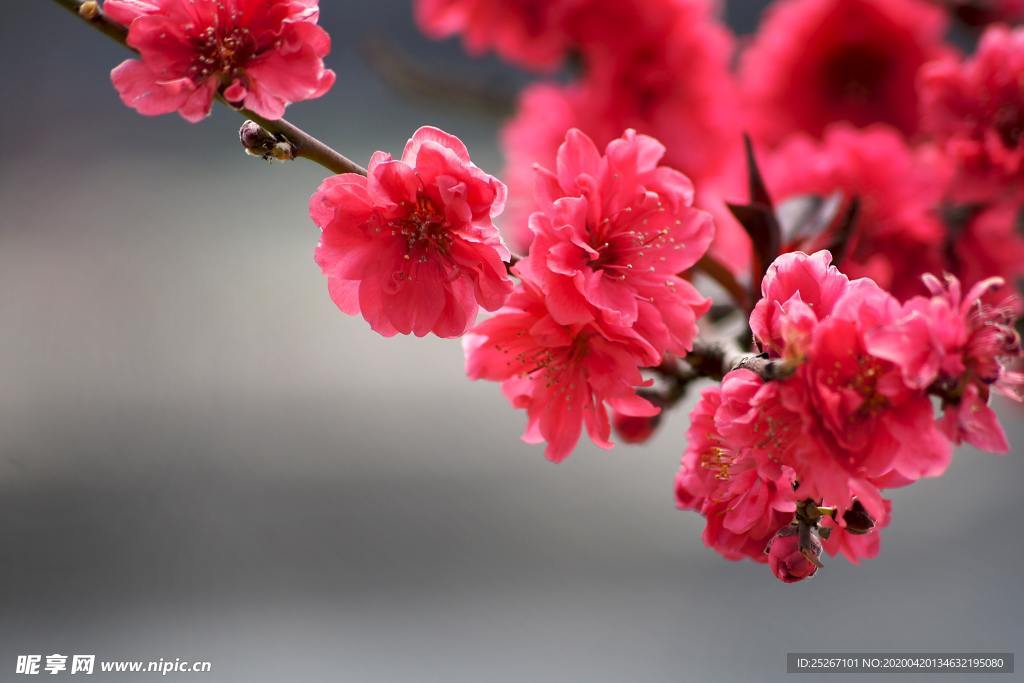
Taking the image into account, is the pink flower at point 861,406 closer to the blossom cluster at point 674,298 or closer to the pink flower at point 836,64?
the blossom cluster at point 674,298

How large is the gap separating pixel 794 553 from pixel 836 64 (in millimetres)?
538

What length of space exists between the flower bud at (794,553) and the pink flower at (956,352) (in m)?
0.06

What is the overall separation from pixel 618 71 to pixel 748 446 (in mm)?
426

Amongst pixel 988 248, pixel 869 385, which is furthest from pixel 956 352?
pixel 988 248

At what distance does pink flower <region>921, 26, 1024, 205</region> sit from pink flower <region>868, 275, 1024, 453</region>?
27cm

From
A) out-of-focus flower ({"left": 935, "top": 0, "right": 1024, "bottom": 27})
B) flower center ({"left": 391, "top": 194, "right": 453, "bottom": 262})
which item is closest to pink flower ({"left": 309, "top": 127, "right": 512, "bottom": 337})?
flower center ({"left": 391, "top": 194, "right": 453, "bottom": 262})

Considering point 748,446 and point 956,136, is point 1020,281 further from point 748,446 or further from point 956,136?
point 748,446

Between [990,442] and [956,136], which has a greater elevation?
[956,136]

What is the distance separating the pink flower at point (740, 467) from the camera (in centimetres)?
26

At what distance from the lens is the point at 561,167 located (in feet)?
1.01

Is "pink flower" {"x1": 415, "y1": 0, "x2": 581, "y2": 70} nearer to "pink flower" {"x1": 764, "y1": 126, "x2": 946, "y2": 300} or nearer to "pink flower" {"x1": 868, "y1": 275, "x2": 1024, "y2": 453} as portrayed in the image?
"pink flower" {"x1": 764, "y1": 126, "x2": 946, "y2": 300}

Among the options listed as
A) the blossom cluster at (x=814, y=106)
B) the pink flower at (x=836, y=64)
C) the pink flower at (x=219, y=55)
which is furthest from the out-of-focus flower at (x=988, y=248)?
the pink flower at (x=219, y=55)

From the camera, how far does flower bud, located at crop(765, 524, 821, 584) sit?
0.93 feet

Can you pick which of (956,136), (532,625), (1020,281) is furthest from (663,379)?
(532,625)
